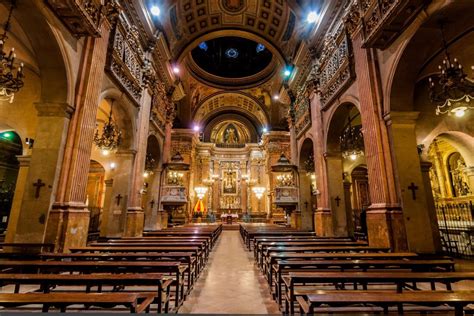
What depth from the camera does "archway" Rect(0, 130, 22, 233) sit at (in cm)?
1060

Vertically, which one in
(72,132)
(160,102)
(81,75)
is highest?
(160,102)

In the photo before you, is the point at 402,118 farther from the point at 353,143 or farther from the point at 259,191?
the point at 259,191

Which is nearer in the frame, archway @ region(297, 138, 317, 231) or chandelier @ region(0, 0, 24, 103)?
chandelier @ region(0, 0, 24, 103)

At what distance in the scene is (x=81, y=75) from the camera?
5273mm

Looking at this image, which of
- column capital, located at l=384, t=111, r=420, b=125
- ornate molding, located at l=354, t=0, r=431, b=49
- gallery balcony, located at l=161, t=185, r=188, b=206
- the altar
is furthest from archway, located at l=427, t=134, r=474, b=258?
the altar

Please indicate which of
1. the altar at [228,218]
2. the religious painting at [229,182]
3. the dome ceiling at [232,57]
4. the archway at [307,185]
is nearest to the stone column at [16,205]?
the archway at [307,185]

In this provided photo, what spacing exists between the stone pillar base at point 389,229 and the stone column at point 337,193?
2.98m

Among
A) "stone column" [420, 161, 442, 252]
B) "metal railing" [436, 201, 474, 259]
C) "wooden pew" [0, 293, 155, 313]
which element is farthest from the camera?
"metal railing" [436, 201, 474, 259]

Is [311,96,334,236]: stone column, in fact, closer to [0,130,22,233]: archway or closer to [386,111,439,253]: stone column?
[386,111,439,253]: stone column

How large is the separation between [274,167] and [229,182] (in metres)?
12.3

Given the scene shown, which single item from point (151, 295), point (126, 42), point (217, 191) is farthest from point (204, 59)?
point (151, 295)

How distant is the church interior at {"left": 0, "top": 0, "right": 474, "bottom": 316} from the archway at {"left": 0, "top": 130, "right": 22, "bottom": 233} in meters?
0.08

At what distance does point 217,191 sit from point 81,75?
18.8 m

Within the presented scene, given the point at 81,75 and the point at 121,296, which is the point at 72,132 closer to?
the point at 81,75
